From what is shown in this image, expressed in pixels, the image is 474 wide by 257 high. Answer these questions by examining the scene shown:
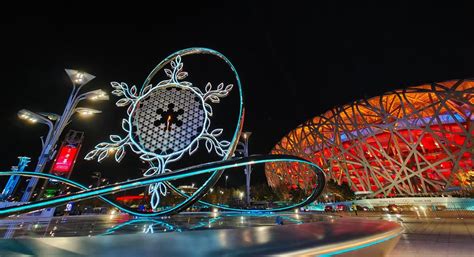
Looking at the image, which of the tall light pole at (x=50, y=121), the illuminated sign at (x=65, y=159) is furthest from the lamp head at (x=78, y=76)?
the illuminated sign at (x=65, y=159)

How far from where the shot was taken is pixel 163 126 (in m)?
11.1

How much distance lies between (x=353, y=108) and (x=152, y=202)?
41.3 m

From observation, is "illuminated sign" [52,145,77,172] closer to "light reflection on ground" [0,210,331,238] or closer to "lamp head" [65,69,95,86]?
"lamp head" [65,69,95,86]

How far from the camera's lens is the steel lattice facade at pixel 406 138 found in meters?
34.2

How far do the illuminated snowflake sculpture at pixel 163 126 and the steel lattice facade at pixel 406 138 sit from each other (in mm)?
37301

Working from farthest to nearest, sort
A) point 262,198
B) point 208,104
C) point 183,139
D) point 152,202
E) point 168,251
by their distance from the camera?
point 262,198
point 208,104
point 183,139
point 152,202
point 168,251

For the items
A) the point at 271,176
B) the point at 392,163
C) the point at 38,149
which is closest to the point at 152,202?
the point at 38,149

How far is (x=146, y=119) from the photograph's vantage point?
11.3 m

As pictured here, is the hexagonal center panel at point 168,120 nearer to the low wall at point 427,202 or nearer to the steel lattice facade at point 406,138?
the low wall at point 427,202

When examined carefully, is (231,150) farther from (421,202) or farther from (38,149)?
(421,202)

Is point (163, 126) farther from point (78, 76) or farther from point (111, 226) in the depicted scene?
point (78, 76)

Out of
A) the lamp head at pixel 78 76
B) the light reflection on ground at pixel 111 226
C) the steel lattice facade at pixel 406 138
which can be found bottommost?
the light reflection on ground at pixel 111 226

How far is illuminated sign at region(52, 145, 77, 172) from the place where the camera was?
2200cm

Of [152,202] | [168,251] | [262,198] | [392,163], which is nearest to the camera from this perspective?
[168,251]
